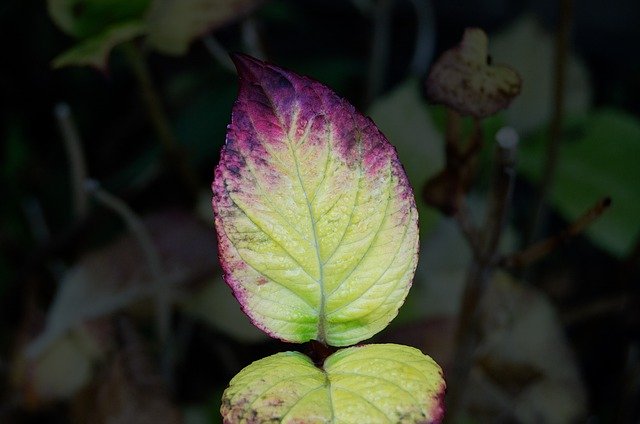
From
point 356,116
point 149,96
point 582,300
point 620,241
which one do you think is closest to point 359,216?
point 356,116

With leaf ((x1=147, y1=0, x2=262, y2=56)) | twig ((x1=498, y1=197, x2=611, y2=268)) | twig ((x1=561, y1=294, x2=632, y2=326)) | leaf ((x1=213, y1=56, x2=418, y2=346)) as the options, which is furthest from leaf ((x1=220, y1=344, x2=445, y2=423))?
twig ((x1=561, y1=294, x2=632, y2=326))

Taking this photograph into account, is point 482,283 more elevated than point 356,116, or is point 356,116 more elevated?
point 356,116

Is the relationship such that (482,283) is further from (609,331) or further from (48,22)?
(48,22)

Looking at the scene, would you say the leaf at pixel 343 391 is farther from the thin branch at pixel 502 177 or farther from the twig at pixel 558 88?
the twig at pixel 558 88

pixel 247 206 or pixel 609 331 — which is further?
pixel 609 331

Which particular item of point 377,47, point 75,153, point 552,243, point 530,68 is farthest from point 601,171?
point 75,153

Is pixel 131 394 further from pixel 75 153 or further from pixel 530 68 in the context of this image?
pixel 530 68

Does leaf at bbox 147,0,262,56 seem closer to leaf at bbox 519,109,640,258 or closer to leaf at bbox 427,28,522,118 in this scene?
leaf at bbox 427,28,522,118
